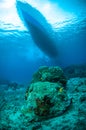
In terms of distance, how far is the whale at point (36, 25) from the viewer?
23.2 m

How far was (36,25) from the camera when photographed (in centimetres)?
2875

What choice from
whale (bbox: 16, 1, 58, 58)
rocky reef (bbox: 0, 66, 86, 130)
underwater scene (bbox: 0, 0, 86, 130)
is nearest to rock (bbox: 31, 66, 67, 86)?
underwater scene (bbox: 0, 0, 86, 130)

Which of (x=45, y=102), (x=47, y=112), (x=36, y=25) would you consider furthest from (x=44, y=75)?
(x=36, y=25)

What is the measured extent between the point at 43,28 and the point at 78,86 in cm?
2122

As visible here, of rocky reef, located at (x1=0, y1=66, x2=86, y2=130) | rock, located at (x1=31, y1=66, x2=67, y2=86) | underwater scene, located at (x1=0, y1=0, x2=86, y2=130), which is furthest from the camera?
rock, located at (x1=31, y1=66, x2=67, y2=86)

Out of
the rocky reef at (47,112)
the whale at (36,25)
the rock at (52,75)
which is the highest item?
the whale at (36,25)

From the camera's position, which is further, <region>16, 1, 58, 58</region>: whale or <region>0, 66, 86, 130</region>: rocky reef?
<region>16, 1, 58, 58</region>: whale

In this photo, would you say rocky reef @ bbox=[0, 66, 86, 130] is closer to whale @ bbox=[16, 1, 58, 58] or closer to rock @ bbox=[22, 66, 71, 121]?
rock @ bbox=[22, 66, 71, 121]

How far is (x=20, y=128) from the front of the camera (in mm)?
5777

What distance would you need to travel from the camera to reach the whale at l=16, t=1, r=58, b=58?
912 inches

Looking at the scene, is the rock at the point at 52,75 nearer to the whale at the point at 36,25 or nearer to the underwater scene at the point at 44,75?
the underwater scene at the point at 44,75

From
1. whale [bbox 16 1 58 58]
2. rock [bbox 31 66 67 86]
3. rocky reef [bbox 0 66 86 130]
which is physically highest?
whale [bbox 16 1 58 58]

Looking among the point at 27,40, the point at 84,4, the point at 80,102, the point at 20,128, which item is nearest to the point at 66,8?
the point at 84,4

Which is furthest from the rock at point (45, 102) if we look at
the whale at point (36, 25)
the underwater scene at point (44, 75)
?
the whale at point (36, 25)
